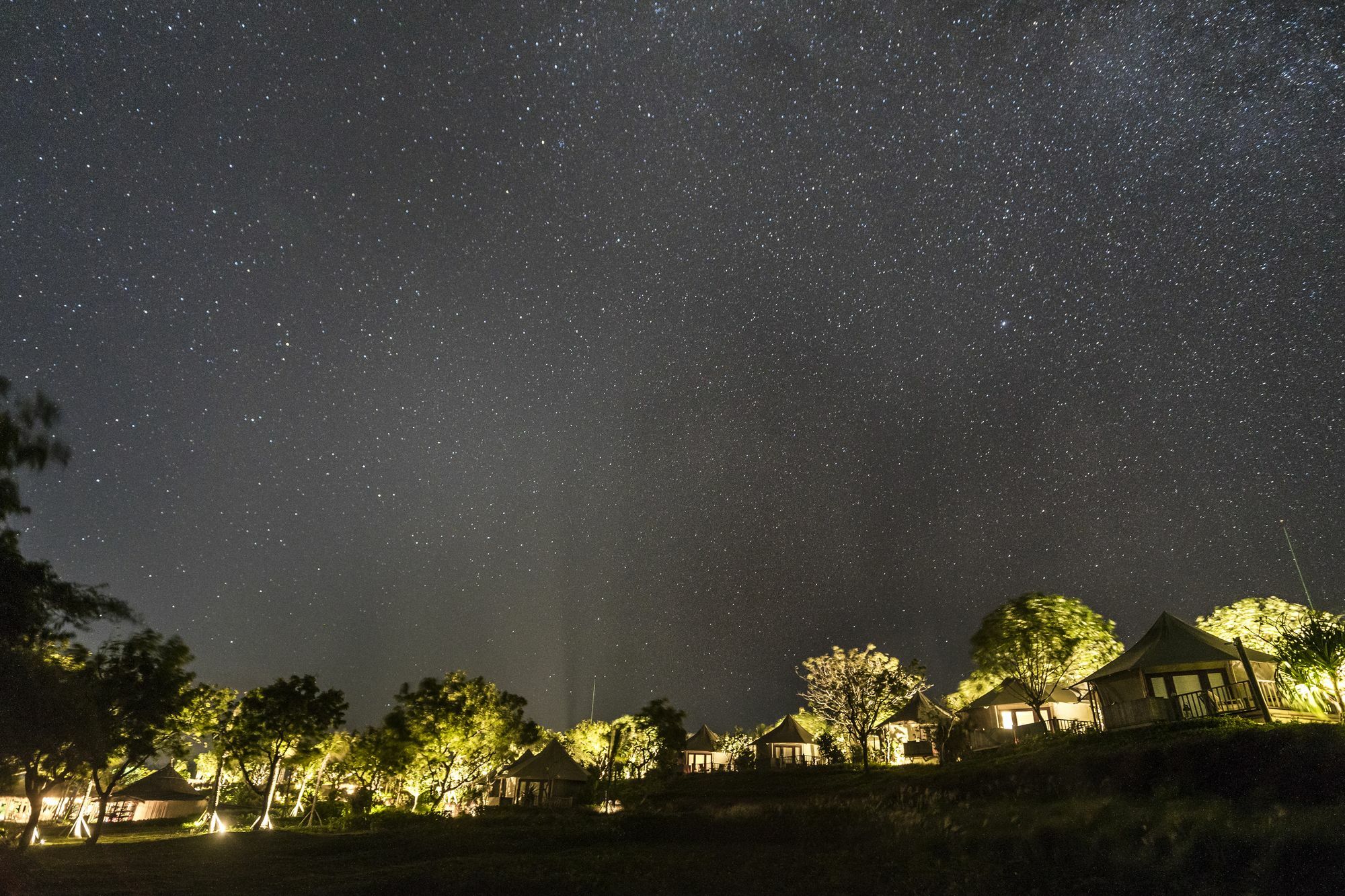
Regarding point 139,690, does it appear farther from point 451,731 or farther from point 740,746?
point 740,746

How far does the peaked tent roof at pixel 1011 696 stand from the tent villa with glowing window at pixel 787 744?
16.3 meters

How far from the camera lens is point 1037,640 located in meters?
33.9

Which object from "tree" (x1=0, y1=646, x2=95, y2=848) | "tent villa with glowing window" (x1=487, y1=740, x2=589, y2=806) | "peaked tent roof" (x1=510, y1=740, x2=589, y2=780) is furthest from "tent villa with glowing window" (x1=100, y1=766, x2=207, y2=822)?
"tree" (x1=0, y1=646, x2=95, y2=848)

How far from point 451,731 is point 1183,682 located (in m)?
39.6

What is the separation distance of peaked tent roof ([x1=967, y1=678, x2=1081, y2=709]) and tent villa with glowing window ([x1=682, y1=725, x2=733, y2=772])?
28780 millimetres

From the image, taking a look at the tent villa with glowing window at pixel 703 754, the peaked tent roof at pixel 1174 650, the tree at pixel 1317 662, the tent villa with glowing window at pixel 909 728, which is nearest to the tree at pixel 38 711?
the tree at pixel 1317 662

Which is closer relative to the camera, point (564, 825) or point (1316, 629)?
point (1316, 629)

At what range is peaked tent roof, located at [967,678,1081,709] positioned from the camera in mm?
39844

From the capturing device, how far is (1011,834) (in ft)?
48.1

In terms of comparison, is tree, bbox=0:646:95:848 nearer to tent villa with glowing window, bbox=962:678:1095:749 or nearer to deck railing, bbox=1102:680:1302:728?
deck railing, bbox=1102:680:1302:728

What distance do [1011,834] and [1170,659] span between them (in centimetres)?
2024

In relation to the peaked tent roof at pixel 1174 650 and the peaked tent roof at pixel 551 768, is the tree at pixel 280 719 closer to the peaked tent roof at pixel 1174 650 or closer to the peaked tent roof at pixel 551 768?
the peaked tent roof at pixel 551 768

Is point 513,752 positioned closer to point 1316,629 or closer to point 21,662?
point 21,662

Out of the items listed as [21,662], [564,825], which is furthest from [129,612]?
[564,825]
